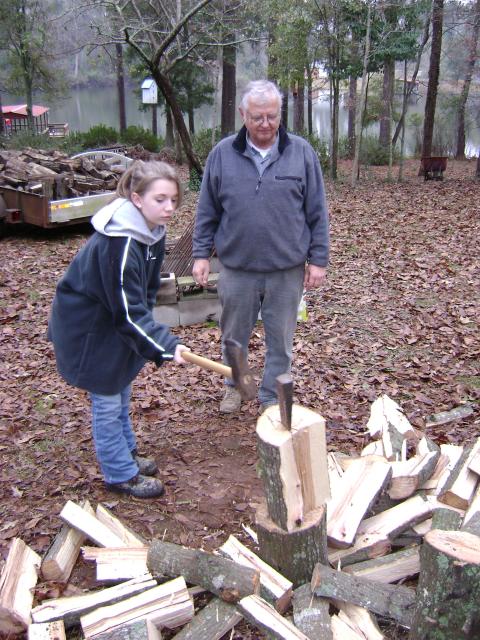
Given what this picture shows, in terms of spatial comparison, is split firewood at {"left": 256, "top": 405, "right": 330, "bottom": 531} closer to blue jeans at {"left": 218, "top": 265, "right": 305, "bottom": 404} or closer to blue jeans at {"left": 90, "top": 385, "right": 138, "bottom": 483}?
blue jeans at {"left": 90, "top": 385, "right": 138, "bottom": 483}

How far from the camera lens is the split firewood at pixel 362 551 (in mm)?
2545

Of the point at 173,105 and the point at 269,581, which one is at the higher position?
the point at 173,105

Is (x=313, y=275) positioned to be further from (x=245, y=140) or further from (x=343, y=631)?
(x=343, y=631)

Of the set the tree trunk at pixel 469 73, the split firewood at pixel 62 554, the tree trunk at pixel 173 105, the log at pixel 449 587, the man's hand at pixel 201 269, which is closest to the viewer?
the log at pixel 449 587

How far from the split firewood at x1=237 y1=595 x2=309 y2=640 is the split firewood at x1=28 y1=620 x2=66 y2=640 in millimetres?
706

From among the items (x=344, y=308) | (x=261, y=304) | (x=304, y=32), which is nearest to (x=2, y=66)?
(x=304, y=32)

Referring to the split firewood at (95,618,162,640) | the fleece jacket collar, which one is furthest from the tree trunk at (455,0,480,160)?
the split firewood at (95,618,162,640)

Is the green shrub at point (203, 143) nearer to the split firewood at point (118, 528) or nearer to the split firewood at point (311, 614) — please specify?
the split firewood at point (118, 528)

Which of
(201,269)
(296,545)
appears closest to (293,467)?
(296,545)

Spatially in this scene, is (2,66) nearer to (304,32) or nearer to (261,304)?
(304,32)

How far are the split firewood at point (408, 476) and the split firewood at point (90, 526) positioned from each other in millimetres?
1331

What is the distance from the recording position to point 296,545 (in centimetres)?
232

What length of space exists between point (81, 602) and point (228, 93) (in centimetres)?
1901

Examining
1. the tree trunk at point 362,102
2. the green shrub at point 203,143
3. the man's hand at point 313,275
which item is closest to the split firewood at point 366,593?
the man's hand at point 313,275
